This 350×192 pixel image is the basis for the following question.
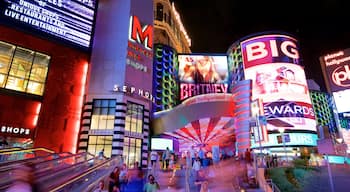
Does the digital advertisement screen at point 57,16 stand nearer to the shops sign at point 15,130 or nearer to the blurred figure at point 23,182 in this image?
the shops sign at point 15,130

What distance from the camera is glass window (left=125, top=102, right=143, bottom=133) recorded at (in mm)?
24281

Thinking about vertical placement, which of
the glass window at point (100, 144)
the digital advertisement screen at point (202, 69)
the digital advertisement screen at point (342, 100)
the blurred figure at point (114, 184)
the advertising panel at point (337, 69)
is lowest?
the blurred figure at point (114, 184)

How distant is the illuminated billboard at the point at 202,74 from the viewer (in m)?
47.3

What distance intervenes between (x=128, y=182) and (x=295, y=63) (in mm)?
38642

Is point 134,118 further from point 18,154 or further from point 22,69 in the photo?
point 18,154

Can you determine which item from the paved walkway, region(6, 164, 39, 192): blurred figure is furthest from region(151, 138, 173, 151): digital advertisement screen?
region(6, 164, 39, 192): blurred figure

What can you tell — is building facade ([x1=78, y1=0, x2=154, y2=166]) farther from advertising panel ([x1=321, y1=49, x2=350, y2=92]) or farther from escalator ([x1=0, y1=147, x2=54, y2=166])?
advertising panel ([x1=321, y1=49, x2=350, y2=92])

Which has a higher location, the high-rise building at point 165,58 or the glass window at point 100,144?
the high-rise building at point 165,58

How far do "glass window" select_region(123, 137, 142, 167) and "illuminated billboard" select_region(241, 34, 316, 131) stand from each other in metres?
22.6

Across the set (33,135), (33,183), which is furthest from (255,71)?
(33,183)

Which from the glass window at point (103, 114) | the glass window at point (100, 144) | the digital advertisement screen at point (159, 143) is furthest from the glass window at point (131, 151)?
the digital advertisement screen at point (159, 143)

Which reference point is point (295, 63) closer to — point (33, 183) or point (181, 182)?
point (181, 182)

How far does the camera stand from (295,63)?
38.7 metres

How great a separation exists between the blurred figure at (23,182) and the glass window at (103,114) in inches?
775
